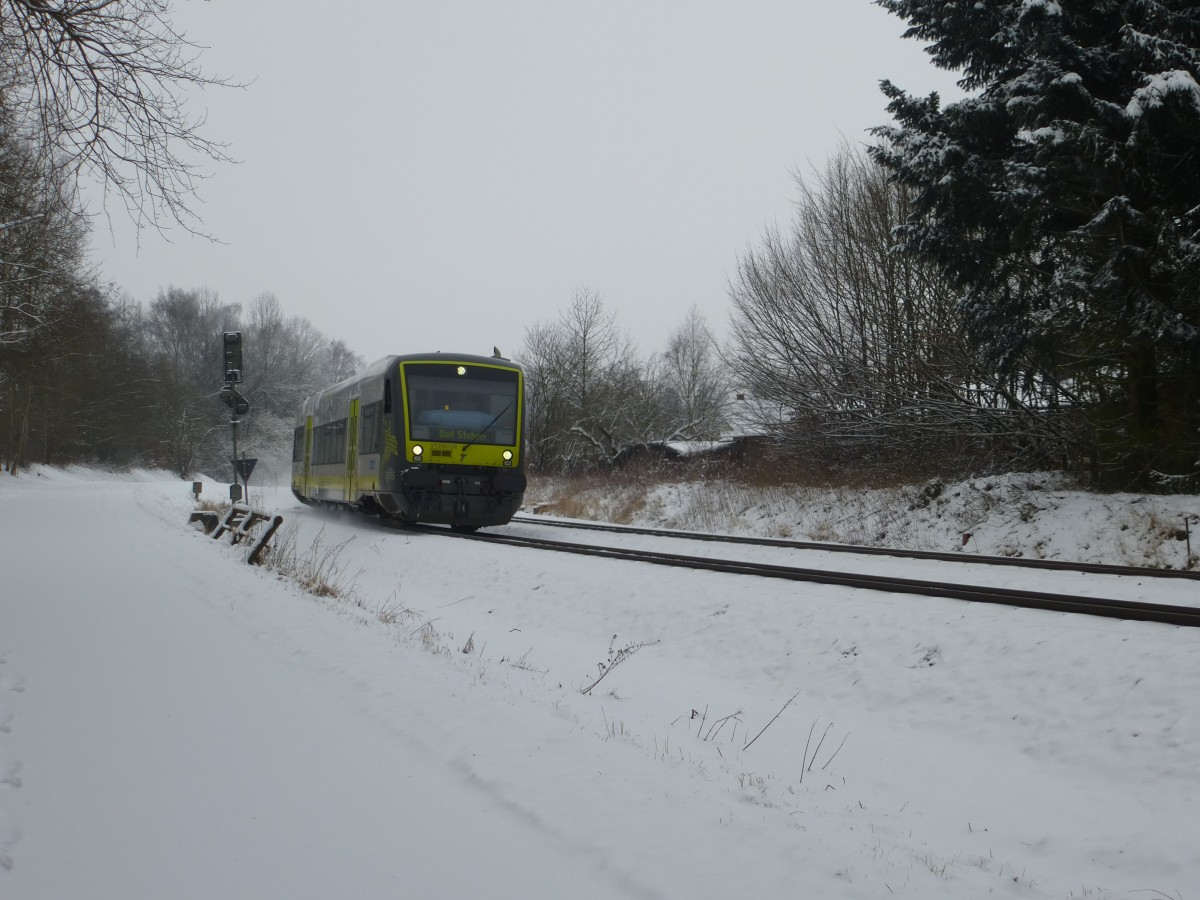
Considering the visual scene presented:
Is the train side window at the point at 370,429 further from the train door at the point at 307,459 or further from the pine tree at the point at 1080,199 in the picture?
the pine tree at the point at 1080,199

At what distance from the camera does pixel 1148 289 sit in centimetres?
1197

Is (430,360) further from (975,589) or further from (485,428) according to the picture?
(975,589)

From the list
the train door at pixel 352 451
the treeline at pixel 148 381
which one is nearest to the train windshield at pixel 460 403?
the train door at pixel 352 451

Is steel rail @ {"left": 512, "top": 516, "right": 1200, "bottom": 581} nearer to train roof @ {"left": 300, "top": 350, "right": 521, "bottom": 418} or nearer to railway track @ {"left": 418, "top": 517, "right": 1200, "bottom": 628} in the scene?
railway track @ {"left": 418, "top": 517, "right": 1200, "bottom": 628}

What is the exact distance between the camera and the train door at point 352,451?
1817 centimetres

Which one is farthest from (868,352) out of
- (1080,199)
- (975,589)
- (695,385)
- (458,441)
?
(695,385)

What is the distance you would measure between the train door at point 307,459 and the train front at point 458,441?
8927 mm

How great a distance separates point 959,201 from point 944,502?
16.4 feet

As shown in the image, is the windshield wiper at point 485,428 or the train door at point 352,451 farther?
the train door at point 352,451

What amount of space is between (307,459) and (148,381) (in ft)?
116

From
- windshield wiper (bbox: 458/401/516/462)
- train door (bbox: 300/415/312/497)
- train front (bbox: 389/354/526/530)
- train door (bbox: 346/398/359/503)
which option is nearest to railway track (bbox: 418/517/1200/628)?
train front (bbox: 389/354/526/530)

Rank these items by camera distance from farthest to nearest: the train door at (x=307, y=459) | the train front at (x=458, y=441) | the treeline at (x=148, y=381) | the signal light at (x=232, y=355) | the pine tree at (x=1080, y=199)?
the treeline at (x=148, y=381) < the train door at (x=307, y=459) < the signal light at (x=232, y=355) < the train front at (x=458, y=441) < the pine tree at (x=1080, y=199)

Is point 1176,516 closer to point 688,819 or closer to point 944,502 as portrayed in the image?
point 944,502

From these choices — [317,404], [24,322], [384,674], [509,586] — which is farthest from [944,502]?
[24,322]
